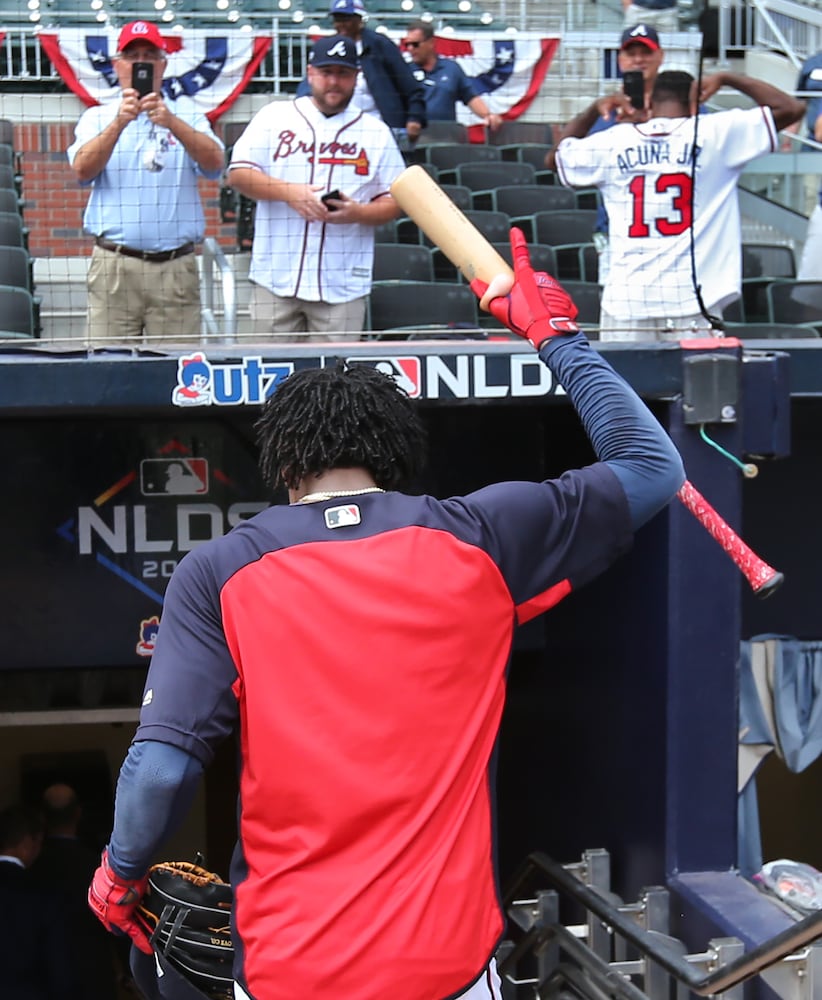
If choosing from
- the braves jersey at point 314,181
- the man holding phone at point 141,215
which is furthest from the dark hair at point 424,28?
the man holding phone at point 141,215

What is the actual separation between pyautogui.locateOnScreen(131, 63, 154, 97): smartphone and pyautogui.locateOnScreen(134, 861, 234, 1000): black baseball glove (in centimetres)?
319

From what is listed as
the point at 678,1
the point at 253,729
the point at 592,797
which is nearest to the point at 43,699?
the point at 592,797

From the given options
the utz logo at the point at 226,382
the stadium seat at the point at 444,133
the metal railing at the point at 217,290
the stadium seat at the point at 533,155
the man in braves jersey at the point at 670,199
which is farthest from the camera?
the stadium seat at the point at 533,155

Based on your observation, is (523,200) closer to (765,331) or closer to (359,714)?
(765,331)

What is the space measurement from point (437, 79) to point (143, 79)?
179 inches

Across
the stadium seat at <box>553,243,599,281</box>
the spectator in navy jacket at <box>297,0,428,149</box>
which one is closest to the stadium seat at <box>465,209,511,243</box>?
the stadium seat at <box>553,243,599,281</box>

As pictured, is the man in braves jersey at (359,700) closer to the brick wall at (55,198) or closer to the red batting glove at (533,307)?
the red batting glove at (533,307)

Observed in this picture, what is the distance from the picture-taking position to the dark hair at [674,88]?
556 cm

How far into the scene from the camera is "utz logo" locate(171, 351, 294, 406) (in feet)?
11.4

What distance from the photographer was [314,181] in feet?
16.5

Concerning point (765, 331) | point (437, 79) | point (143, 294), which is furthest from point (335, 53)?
point (437, 79)

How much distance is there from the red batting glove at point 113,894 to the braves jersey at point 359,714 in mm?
201

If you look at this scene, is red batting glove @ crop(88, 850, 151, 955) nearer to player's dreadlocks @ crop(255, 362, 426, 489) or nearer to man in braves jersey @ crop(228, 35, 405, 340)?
player's dreadlocks @ crop(255, 362, 426, 489)

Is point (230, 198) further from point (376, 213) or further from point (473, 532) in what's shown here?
point (473, 532)
